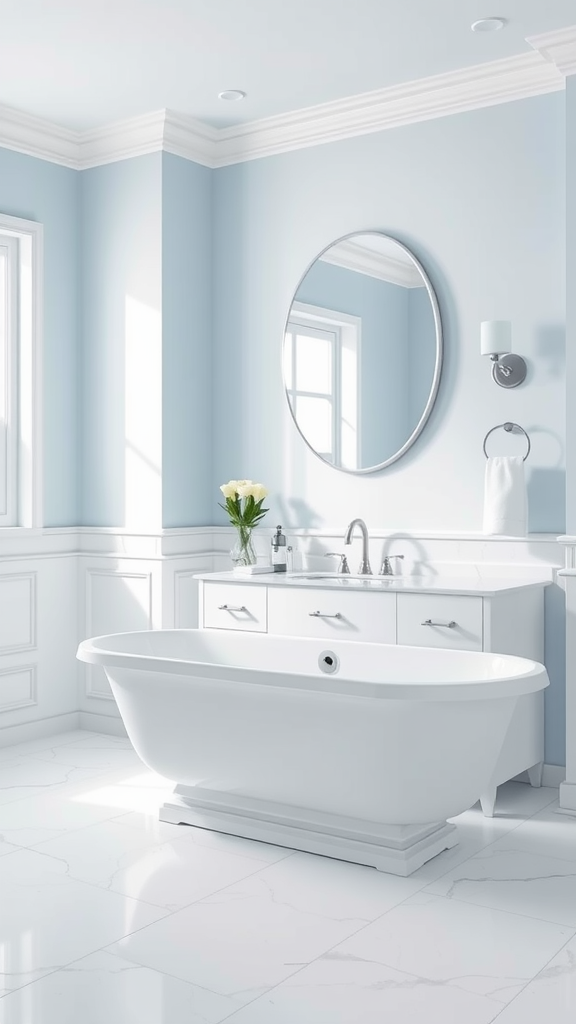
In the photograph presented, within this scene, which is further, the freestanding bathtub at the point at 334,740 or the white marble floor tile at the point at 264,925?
the freestanding bathtub at the point at 334,740

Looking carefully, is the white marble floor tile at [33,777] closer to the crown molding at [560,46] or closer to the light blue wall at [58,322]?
the light blue wall at [58,322]

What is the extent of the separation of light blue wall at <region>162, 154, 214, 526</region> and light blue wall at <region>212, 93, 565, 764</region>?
72mm

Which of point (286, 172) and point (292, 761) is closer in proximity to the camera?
point (292, 761)

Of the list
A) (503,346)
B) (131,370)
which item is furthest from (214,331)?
(503,346)

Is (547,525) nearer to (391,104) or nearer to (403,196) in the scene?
(403,196)

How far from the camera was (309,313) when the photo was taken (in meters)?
4.47

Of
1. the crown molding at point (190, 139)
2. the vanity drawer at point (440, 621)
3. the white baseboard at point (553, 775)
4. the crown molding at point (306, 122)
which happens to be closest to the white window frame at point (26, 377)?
the crown molding at point (306, 122)

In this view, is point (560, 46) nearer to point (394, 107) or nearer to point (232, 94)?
point (394, 107)

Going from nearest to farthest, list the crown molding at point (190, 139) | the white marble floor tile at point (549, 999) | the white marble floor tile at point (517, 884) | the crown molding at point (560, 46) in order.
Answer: the white marble floor tile at point (549, 999) < the white marble floor tile at point (517, 884) < the crown molding at point (560, 46) < the crown molding at point (190, 139)

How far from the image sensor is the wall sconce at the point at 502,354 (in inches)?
150

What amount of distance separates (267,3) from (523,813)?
2886 mm

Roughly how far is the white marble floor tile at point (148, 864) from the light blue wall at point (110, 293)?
1788 mm

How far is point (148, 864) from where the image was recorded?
3.05 metres

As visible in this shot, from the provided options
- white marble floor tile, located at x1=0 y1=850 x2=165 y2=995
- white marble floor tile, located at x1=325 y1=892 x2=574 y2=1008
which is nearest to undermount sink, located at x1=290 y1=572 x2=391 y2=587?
white marble floor tile, located at x1=325 y1=892 x2=574 y2=1008
